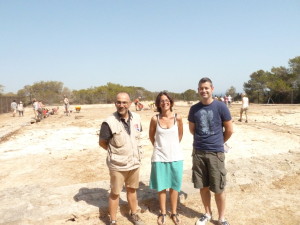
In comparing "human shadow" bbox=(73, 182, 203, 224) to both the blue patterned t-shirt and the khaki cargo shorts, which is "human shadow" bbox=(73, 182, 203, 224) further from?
the blue patterned t-shirt

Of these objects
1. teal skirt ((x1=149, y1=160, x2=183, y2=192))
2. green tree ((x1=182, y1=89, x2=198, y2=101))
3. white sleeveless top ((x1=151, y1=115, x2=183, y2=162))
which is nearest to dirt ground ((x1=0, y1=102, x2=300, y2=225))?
teal skirt ((x1=149, y1=160, x2=183, y2=192))

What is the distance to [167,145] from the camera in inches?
116

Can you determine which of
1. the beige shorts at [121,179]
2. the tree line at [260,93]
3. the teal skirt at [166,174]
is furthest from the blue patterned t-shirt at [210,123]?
the tree line at [260,93]

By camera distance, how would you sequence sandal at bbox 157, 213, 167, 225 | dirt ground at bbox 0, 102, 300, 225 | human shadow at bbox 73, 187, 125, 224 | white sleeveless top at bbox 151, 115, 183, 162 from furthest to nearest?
1. human shadow at bbox 73, 187, 125, 224
2. dirt ground at bbox 0, 102, 300, 225
3. sandal at bbox 157, 213, 167, 225
4. white sleeveless top at bbox 151, 115, 183, 162

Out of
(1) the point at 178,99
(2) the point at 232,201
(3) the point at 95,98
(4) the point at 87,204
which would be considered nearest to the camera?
(4) the point at 87,204

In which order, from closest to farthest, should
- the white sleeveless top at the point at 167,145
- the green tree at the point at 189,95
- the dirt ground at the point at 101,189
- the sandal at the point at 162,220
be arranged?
the white sleeveless top at the point at 167,145, the sandal at the point at 162,220, the dirt ground at the point at 101,189, the green tree at the point at 189,95

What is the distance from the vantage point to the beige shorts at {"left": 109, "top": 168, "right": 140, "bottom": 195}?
2893 mm

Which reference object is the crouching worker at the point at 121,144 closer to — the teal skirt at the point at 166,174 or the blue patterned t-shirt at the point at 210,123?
the teal skirt at the point at 166,174

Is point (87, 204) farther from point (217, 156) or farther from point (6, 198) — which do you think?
point (217, 156)

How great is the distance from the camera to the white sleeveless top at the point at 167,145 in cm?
295

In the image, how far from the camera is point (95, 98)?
132 feet

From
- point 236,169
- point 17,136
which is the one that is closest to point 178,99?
point 17,136

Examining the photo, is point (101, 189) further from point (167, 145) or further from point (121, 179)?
point (167, 145)

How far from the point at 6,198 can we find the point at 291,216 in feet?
13.2
